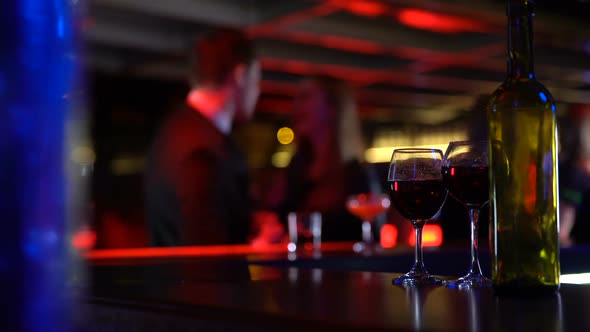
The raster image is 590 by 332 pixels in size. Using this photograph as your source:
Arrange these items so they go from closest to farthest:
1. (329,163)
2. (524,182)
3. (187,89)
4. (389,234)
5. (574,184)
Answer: (524,182) < (329,163) < (389,234) < (574,184) < (187,89)

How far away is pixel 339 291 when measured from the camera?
81 centimetres

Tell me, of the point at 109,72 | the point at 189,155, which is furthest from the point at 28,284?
the point at 109,72

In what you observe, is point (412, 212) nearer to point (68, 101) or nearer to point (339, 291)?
point (339, 291)

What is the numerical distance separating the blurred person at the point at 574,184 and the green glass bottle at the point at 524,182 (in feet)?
6.58

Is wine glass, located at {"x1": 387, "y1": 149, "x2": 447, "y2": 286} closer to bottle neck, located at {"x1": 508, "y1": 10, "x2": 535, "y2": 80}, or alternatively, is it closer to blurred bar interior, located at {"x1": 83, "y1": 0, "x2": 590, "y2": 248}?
bottle neck, located at {"x1": 508, "y1": 10, "x2": 535, "y2": 80}

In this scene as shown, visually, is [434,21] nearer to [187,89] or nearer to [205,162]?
[187,89]

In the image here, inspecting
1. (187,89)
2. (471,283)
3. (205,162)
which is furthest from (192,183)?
(187,89)

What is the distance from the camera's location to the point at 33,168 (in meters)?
0.26

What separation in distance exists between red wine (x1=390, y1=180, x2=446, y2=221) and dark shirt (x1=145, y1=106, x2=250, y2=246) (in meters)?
1.89

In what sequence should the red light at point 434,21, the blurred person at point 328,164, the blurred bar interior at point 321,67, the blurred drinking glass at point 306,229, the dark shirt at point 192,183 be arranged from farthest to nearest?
the red light at point 434,21 < the blurred bar interior at point 321,67 < the blurred person at point 328,164 < the dark shirt at point 192,183 < the blurred drinking glass at point 306,229

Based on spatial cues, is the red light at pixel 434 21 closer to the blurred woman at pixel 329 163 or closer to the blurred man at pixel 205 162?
the blurred woman at pixel 329 163

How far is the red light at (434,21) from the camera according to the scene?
18.2ft

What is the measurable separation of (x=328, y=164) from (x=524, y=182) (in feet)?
10.1

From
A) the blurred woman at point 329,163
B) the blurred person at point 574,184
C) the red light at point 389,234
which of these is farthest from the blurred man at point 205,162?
the blurred person at point 574,184
